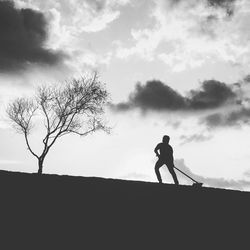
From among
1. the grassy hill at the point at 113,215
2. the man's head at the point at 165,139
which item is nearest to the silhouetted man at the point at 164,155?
the man's head at the point at 165,139

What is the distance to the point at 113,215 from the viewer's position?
8758 mm

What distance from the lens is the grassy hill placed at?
790 centimetres

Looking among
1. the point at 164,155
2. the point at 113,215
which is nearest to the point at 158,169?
the point at 164,155

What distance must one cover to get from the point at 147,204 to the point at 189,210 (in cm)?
131

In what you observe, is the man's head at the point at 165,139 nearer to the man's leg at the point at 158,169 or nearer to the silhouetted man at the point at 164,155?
the silhouetted man at the point at 164,155

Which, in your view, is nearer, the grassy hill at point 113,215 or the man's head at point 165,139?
the grassy hill at point 113,215

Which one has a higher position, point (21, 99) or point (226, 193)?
point (21, 99)

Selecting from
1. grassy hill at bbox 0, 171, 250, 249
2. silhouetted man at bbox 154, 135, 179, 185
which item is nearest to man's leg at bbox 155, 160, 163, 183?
silhouetted man at bbox 154, 135, 179, 185

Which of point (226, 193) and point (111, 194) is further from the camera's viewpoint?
point (226, 193)

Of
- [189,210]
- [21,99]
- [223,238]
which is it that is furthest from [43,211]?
[21,99]

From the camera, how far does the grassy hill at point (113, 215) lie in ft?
25.9

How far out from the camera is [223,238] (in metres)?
9.59

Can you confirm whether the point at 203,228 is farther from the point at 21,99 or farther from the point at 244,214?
the point at 21,99

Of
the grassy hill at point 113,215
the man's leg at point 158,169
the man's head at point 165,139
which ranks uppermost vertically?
the man's head at point 165,139
